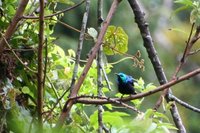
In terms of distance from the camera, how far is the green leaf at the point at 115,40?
147 cm

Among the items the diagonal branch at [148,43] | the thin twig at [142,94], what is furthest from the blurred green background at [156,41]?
the thin twig at [142,94]

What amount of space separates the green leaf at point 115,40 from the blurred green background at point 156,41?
7.58 meters

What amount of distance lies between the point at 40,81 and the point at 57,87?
459mm

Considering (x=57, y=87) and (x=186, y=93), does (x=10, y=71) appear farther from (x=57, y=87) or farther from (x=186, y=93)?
(x=186, y=93)

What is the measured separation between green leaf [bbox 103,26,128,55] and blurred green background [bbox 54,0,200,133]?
299 inches

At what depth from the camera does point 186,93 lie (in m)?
12.6

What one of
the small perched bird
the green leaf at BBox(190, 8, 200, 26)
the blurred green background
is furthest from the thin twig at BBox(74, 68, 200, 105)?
the blurred green background

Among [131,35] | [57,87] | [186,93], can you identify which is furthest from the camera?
[186,93]

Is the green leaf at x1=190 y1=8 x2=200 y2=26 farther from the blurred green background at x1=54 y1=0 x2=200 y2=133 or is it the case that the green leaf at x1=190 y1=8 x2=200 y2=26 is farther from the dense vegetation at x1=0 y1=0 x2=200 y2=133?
the blurred green background at x1=54 y1=0 x2=200 y2=133

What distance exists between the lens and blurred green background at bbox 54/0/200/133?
389 inches

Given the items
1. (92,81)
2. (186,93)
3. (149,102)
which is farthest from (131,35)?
(92,81)

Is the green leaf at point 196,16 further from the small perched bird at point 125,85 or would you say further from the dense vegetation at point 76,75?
the small perched bird at point 125,85

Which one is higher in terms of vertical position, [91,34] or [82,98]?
[91,34]

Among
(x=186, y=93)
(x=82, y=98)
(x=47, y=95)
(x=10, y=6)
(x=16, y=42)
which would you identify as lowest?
(x=82, y=98)
